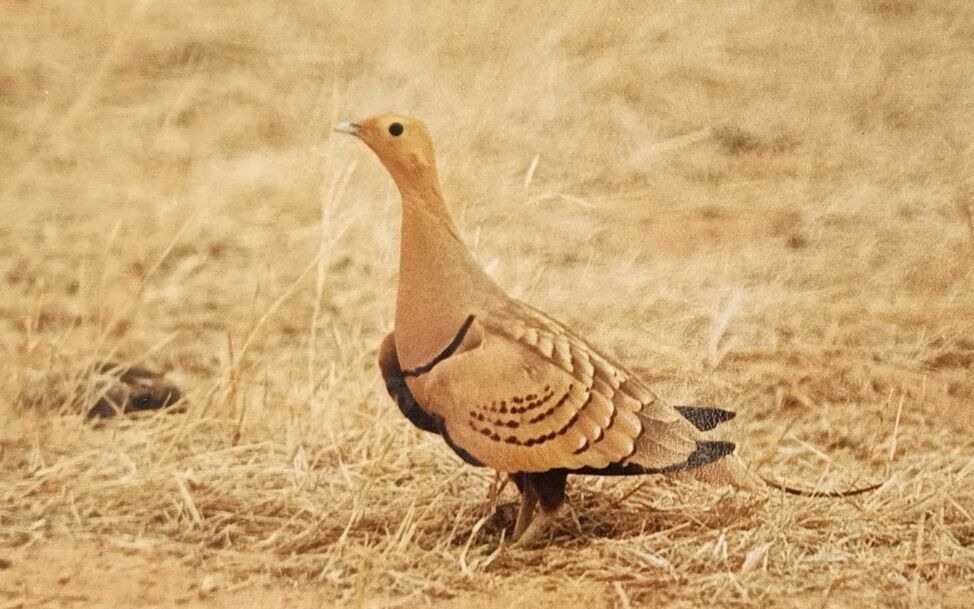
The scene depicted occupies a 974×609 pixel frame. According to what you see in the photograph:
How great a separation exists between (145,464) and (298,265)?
0.43 m

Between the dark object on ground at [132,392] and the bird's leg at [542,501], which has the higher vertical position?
the dark object on ground at [132,392]

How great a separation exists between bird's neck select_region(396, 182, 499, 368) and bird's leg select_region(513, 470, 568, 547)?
242mm

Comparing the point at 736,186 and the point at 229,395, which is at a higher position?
the point at 736,186

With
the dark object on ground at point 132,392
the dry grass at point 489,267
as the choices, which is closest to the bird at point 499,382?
the dry grass at point 489,267

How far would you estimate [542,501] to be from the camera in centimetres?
210

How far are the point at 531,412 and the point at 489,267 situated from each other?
35 centimetres

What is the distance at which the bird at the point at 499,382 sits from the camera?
2.01 meters

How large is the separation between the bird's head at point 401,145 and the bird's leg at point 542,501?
1.51 ft

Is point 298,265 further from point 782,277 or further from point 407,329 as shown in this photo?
point 782,277

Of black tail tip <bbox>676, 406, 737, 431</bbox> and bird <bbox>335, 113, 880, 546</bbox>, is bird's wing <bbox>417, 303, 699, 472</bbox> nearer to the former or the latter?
bird <bbox>335, 113, 880, 546</bbox>

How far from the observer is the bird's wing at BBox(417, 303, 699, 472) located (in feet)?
6.60

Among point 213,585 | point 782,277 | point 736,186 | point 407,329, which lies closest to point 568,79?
point 736,186

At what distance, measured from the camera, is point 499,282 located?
7.62ft

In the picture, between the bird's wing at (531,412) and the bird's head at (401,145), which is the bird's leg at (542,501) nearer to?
the bird's wing at (531,412)
